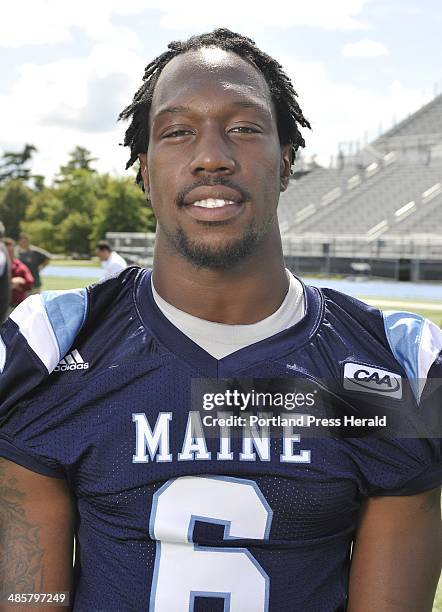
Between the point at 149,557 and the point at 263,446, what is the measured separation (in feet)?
0.90

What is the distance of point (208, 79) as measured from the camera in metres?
1.43

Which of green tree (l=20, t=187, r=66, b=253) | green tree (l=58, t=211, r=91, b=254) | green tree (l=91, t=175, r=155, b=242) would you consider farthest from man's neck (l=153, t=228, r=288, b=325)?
green tree (l=20, t=187, r=66, b=253)

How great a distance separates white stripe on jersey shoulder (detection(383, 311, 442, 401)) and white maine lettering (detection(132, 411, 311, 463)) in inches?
9.6

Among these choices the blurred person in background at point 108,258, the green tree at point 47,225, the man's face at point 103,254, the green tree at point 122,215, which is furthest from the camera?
the green tree at point 47,225

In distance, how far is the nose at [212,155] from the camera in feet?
4.48

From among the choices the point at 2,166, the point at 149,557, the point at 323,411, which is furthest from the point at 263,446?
the point at 2,166

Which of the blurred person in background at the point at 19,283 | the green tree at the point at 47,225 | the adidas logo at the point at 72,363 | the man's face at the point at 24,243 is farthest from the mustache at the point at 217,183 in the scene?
the green tree at the point at 47,225

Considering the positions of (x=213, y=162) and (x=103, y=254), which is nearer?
(x=213, y=162)

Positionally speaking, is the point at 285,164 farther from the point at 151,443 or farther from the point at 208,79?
the point at 151,443

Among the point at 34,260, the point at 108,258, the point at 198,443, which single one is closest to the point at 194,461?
the point at 198,443

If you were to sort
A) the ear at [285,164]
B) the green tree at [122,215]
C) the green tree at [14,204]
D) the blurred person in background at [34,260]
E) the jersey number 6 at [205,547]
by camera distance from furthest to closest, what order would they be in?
the green tree at [14,204] < the green tree at [122,215] < the blurred person in background at [34,260] < the ear at [285,164] < the jersey number 6 at [205,547]

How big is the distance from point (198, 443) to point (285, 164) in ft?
1.97

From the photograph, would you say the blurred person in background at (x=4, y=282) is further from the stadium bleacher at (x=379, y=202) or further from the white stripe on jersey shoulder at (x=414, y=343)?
the stadium bleacher at (x=379, y=202)

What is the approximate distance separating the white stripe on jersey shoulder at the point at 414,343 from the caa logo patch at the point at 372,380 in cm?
3
